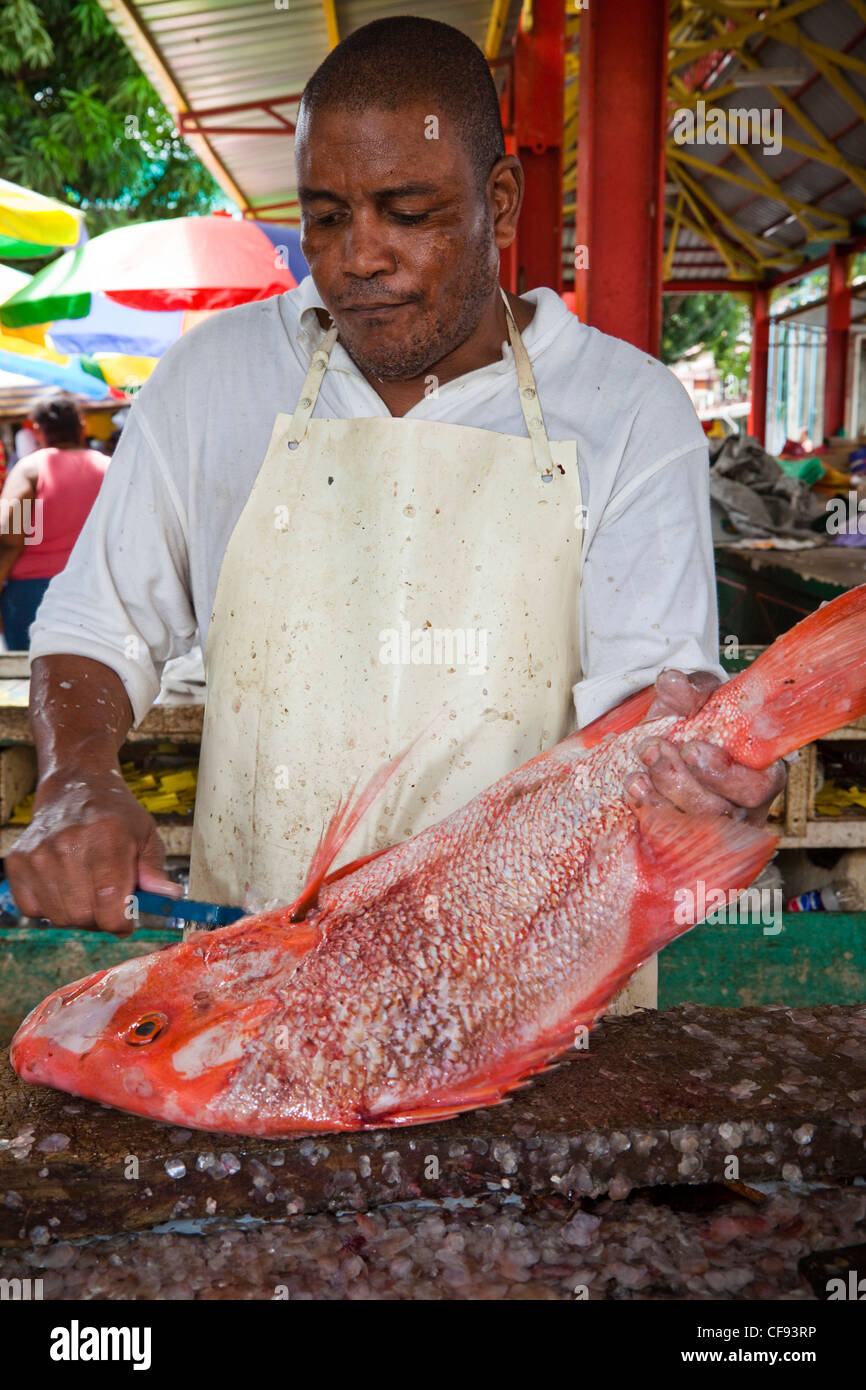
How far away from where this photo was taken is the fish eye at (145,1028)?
164 centimetres

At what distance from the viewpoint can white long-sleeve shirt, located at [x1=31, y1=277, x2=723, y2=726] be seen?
2092mm

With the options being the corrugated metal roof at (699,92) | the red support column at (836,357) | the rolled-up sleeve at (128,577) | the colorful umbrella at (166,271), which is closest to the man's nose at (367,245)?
the rolled-up sleeve at (128,577)

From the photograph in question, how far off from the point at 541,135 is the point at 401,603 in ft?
21.7

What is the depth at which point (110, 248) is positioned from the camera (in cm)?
703

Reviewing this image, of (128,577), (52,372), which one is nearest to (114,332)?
(52,372)

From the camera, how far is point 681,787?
1.62 metres

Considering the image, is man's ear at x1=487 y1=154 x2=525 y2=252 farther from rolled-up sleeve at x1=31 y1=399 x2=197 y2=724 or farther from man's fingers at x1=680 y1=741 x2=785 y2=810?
man's fingers at x1=680 y1=741 x2=785 y2=810

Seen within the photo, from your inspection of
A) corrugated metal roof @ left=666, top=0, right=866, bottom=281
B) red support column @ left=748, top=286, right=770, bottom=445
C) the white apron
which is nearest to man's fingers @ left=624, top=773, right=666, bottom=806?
the white apron

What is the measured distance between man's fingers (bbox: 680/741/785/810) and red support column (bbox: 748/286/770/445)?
19.7m

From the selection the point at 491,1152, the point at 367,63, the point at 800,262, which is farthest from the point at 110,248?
the point at 800,262

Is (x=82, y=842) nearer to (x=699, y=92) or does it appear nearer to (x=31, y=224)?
(x=31, y=224)

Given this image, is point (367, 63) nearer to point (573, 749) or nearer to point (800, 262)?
point (573, 749)

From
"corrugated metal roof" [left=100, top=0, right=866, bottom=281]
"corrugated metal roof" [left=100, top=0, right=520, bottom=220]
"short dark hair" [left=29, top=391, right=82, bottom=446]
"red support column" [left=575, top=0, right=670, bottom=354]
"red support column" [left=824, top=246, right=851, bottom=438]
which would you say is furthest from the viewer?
"red support column" [left=824, top=246, right=851, bottom=438]

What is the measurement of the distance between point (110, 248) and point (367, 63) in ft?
18.8
